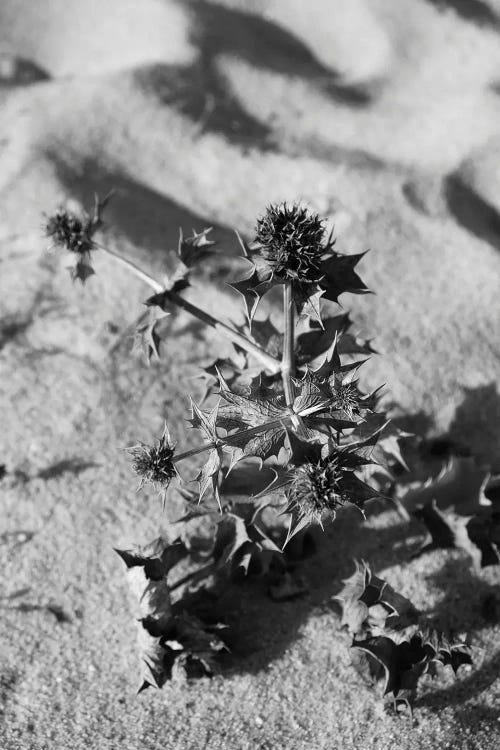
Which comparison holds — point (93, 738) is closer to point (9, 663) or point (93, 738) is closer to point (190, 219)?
point (9, 663)

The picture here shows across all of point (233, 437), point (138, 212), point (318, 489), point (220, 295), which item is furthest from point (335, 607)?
point (138, 212)

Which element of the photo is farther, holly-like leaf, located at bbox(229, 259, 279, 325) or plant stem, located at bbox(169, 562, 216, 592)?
plant stem, located at bbox(169, 562, 216, 592)

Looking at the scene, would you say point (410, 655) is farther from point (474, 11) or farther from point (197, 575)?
point (474, 11)

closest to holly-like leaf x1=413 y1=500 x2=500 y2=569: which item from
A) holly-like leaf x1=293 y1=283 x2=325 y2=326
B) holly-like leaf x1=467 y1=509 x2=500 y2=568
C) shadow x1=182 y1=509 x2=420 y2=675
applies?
holly-like leaf x1=467 y1=509 x2=500 y2=568

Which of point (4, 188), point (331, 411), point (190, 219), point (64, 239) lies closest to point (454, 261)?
point (190, 219)

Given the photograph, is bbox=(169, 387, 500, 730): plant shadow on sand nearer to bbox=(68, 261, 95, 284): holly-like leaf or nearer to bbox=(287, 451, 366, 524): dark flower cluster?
bbox=(287, 451, 366, 524): dark flower cluster

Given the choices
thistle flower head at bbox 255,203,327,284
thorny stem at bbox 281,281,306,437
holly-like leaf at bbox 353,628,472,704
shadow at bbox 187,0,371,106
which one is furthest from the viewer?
shadow at bbox 187,0,371,106

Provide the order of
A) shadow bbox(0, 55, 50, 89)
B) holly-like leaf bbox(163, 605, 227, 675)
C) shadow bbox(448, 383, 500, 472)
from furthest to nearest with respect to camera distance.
A: shadow bbox(0, 55, 50, 89) → shadow bbox(448, 383, 500, 472) → holly-like leaf bbox(163, 605, 227, 675)
